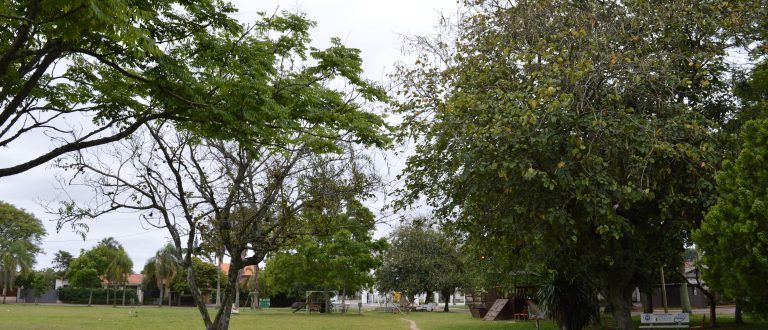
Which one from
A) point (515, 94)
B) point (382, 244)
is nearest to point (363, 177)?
point (515, 94)

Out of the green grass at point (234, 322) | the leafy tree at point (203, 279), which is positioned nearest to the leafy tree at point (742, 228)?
the green grass at point (234, 322)

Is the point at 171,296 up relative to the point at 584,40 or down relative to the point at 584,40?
down

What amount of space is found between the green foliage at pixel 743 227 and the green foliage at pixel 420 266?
3700cm

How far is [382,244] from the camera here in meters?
39.8

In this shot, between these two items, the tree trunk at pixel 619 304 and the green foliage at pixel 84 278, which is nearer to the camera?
the tree trunk at pixel 619 304

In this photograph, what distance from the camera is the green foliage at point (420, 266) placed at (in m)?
48.1

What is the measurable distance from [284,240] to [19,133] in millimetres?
4323

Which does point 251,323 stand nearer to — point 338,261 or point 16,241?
point 338,261

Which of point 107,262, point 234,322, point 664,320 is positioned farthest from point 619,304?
point 107,262

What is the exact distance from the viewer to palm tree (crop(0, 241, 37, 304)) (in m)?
56.3

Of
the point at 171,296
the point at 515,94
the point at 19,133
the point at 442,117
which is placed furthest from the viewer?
the point at 171,296

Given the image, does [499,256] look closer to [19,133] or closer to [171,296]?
[19,133]

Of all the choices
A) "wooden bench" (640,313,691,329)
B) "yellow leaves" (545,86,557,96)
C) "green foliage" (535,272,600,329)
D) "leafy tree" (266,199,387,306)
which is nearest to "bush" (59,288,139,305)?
"leafy tree" (266,199,387,306)

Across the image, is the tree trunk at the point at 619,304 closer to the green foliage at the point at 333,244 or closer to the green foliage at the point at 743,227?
the green foliage at the point at 743,227
